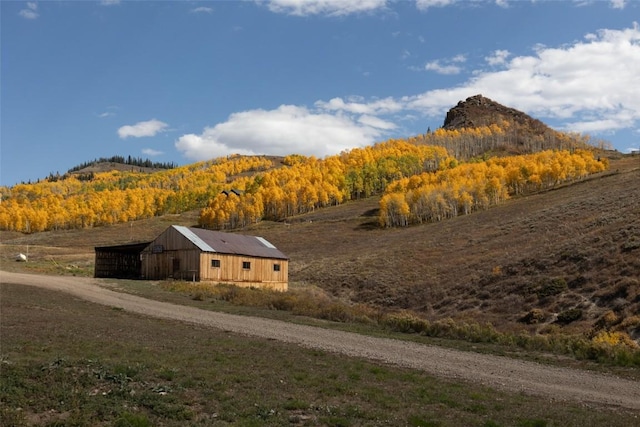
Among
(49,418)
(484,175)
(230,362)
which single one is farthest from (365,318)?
(484,175)

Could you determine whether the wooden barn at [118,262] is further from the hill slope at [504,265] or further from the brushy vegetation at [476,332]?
the brushy vegetation at [476,332]

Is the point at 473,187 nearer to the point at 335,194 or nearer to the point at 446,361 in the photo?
the point at 335,194

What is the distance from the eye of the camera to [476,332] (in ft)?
73.6

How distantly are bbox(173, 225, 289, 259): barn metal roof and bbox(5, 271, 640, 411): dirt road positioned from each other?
20037 mm

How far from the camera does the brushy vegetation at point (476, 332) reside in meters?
18.4

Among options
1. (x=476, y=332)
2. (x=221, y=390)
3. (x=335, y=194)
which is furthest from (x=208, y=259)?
(x=335, y=194)

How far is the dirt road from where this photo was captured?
13.5 metres

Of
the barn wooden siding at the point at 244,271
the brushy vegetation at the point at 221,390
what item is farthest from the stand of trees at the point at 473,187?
the brushy vegetation at the point at 221,390

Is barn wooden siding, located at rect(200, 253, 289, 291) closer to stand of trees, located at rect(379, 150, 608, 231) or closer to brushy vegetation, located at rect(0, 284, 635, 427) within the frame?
brushy vegetation, located at rect(0, 284, 635, 427)

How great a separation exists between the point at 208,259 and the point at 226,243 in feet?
14.7

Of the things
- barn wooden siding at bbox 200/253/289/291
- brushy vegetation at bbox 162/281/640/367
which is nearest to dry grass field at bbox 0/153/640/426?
brushy vegetation at bbox 162/281/640/367

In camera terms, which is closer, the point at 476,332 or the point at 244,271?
the point at 476,332

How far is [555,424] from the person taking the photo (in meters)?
10.1

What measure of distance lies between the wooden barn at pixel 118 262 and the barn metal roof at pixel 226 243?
690cm
